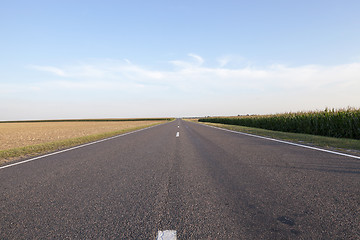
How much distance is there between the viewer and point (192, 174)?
4246 millimetres

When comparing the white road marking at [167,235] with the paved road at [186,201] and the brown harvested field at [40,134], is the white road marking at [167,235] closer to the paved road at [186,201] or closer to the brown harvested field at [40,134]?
the paved road at [186,201]

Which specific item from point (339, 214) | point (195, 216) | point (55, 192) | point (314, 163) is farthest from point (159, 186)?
point (314, 163)

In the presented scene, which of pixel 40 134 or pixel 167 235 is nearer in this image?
pixel 167 235

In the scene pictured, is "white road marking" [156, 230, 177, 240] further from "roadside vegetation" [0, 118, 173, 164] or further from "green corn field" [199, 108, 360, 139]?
"green corn field" [199, 108, 360, 139]

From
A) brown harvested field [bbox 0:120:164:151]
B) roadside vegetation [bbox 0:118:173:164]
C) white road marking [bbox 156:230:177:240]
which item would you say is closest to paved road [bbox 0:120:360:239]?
white road marking [bbox 156:230:177:240]

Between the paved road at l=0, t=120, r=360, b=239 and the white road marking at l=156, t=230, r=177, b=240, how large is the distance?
5cm

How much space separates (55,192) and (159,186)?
5.67ft

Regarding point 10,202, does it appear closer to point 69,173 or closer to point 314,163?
point 69,173

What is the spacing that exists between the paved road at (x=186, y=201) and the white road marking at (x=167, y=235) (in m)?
0.05

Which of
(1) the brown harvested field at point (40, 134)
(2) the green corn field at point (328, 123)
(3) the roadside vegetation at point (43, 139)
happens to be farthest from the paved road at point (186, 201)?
(2) the green corn field at point (328, 123)

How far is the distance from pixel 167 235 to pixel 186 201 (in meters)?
0.89

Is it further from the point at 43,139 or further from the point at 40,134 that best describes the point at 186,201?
the point at 40,134

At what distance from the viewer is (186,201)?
2844 mm

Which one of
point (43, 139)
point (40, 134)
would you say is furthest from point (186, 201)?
point (40, 134)
